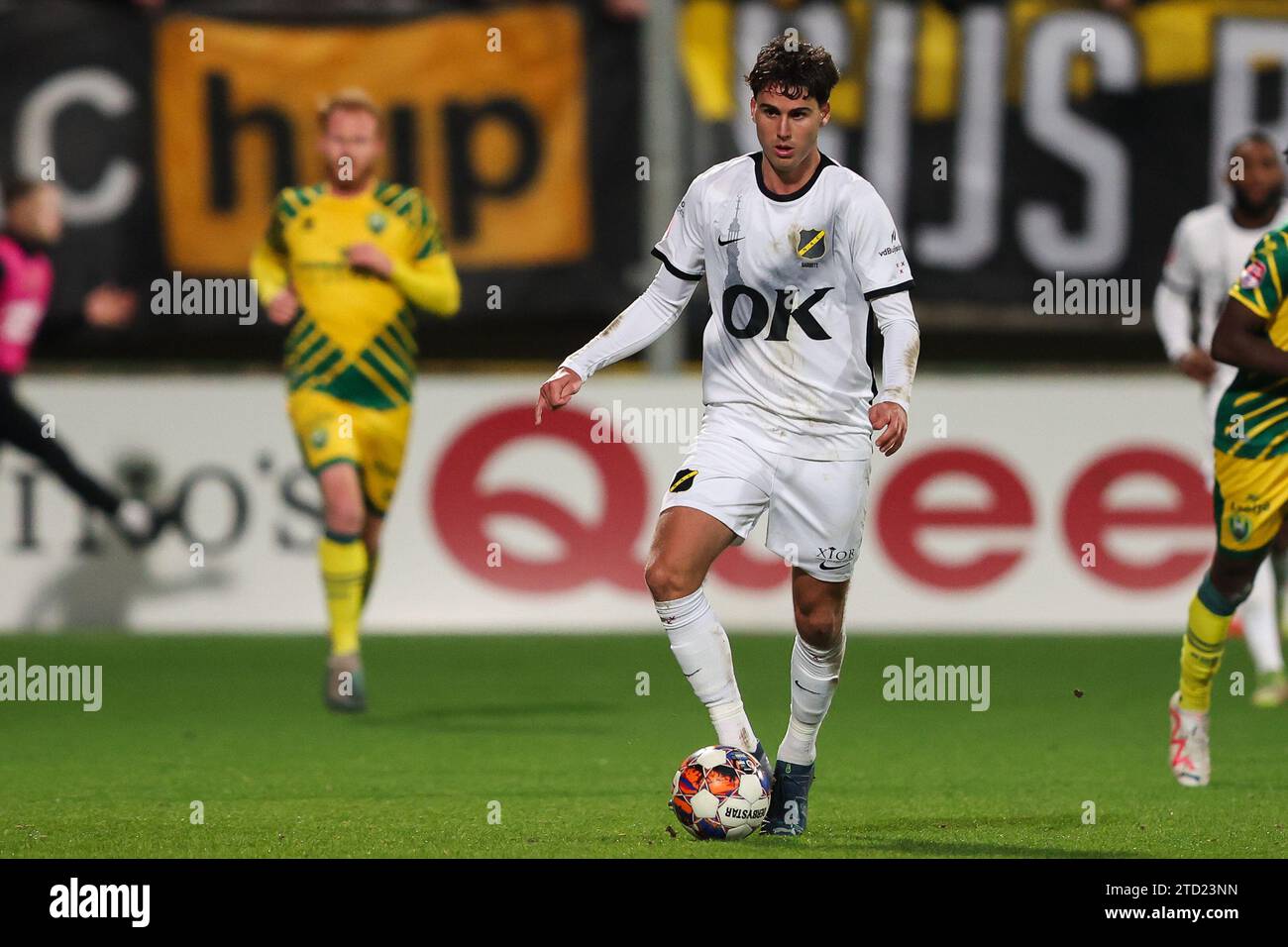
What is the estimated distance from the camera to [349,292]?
1027 centimetres

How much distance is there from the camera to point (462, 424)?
1302cm

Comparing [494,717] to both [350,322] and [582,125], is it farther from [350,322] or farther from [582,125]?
[582,125]

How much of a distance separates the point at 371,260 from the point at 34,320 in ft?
12.1

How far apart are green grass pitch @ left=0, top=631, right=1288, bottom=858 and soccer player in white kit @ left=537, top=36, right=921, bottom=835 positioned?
0.52 m

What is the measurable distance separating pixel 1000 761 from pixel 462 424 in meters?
5.13

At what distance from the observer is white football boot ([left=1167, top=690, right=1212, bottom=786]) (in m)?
7.86

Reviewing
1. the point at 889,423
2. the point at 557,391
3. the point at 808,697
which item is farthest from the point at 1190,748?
the point at 557,391

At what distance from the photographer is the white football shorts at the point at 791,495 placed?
681 cm

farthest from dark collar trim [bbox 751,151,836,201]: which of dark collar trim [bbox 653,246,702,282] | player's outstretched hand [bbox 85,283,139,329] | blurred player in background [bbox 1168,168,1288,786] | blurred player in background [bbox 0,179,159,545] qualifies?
blurred player in background [bbox 0,179,159,545]

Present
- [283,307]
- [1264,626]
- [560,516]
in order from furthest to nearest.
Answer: [560,516]
[1264,626]
[283,307]

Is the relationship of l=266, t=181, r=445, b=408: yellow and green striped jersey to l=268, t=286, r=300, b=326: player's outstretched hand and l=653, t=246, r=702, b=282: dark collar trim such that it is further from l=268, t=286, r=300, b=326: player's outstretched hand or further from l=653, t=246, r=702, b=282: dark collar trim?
l=653, t=246, r=702, b=282: dark collar trim

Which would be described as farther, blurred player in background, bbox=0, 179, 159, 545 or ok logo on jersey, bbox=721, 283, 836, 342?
blurred player in background, bbox=0, 179, 159, 545

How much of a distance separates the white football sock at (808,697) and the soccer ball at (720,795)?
0.35 meters
